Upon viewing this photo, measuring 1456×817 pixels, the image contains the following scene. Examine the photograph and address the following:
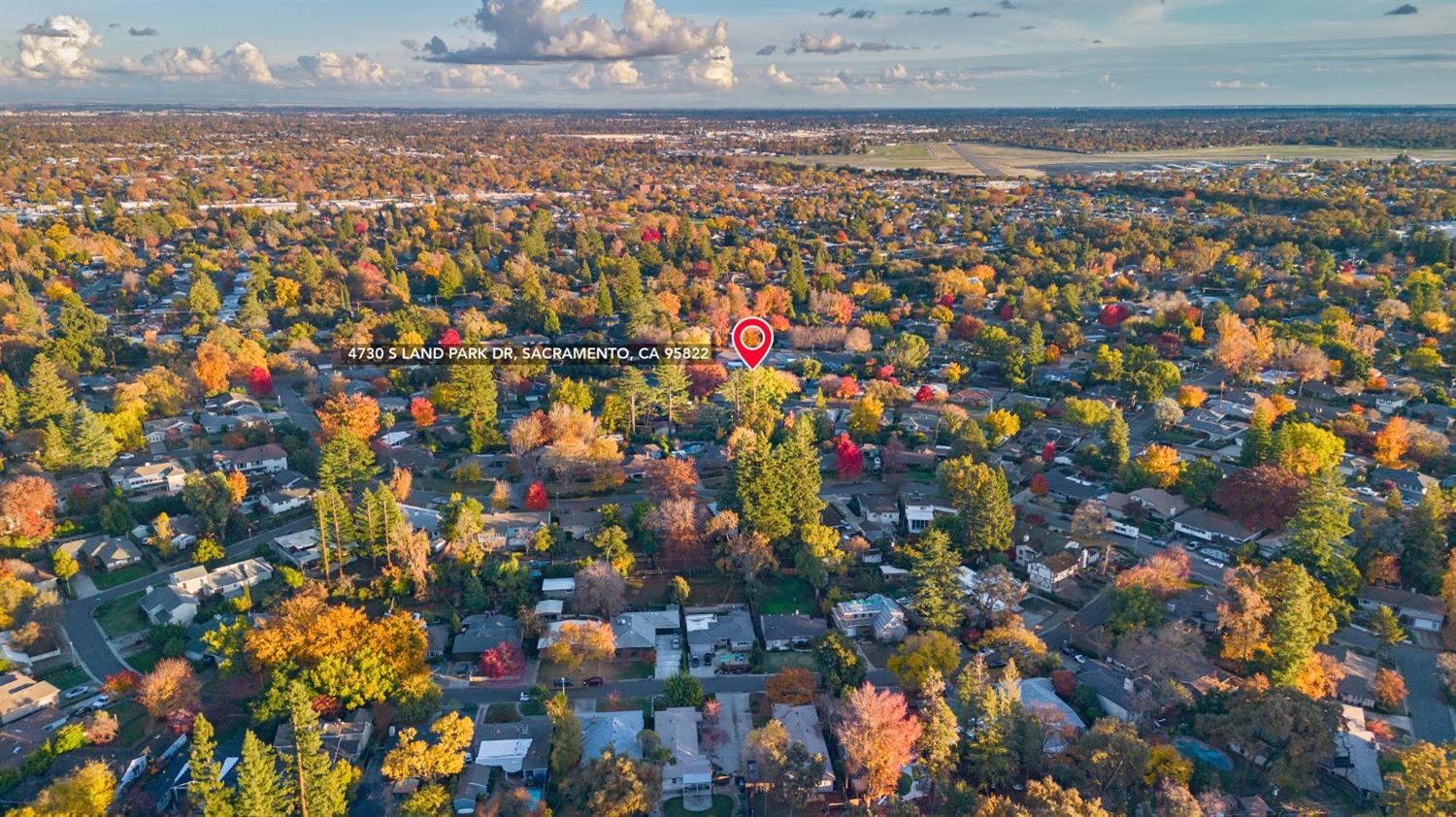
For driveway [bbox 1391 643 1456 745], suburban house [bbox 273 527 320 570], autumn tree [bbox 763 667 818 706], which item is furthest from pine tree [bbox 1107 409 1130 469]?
suburban house [bbox 273 527 320 570]

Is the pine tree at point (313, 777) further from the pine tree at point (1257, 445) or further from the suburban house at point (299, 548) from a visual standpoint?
the pine tree at point (1257, 445)

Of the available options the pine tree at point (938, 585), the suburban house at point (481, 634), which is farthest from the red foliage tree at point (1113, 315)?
the suburban house at point (481, 634)

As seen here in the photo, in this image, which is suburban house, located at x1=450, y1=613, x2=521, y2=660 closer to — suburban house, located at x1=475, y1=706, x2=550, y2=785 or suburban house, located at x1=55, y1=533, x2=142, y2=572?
suburban house, located at x1=475, y1=706, x2=550, y2=785

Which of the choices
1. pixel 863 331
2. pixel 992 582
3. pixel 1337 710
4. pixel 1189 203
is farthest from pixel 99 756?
pixel 1189 203

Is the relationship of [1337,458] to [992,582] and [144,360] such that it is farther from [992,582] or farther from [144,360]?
[144,360]

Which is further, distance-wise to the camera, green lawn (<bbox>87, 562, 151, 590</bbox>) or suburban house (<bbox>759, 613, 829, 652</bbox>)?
green lawn (<bbox>87, 562, 151, 590</bbox>)

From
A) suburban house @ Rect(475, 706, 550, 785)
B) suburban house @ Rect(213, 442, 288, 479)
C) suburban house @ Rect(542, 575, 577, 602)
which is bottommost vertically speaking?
suburban house @ Rect(475, 706, 550, 785)

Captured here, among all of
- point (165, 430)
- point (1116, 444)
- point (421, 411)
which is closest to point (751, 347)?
point (421, 411)
